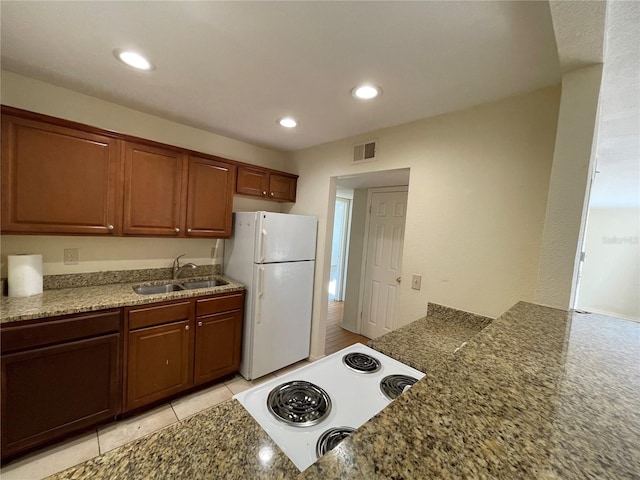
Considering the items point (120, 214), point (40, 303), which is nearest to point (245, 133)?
point (120, 214)

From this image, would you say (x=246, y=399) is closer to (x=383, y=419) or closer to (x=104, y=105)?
(x=383, y=419)

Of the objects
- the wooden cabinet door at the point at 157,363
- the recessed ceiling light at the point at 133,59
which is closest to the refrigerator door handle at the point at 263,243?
the wooden cabinet door at the point at 157,363

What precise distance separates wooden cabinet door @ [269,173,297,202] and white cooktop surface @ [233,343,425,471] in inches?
81.1

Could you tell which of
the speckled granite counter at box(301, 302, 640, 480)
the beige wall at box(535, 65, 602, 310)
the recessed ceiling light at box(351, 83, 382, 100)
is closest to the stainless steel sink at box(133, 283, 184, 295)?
the recessed ceiling light at box(351, 83, 382, 100)

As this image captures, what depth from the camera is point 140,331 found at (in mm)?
1891

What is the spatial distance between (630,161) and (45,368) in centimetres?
501

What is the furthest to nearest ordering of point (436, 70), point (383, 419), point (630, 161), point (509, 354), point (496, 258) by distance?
point (630, 161)
point (496, 258)
point (436, 70)
point (509, 354)
point (383, 419)

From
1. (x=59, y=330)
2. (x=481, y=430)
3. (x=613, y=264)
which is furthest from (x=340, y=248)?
(x=613, y=264)

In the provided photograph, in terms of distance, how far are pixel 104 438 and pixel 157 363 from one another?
0.52m

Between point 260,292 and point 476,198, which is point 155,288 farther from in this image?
point 476,198

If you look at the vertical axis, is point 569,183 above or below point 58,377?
above

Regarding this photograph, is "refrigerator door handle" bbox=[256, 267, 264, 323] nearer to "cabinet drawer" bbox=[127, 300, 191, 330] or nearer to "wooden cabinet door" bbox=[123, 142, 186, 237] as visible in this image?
"cabinet drawer" bbox=[127, 300, 191, 330]

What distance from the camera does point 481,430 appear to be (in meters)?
0.45

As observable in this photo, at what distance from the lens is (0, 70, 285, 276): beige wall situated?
5.90 ft
